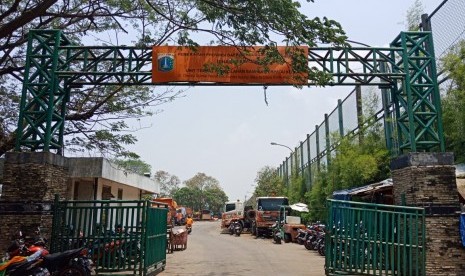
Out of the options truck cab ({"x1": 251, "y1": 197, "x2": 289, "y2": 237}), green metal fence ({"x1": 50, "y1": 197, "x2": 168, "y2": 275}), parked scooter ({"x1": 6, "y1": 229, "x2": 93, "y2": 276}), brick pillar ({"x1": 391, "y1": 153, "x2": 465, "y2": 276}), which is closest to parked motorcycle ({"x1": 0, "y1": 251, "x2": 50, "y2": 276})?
parked scooter ({"x1": 6, "y1": 229, "x2": 93, "y2": 276})

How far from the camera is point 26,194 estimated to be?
11.9 m

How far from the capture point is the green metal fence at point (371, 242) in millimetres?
10336

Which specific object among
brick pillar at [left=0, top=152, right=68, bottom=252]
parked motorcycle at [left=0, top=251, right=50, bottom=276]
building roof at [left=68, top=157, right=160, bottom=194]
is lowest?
parked motorcycle at [left=0, top=251, right=50, bottom=276]

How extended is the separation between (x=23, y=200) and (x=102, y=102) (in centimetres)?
600

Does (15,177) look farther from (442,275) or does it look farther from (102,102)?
(442,275)

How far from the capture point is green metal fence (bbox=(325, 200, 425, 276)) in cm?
1034

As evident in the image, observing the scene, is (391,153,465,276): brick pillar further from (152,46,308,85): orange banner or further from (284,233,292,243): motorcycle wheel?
(284,233,292,243): motorcycle wheel

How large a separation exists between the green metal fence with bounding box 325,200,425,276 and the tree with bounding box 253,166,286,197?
112ft

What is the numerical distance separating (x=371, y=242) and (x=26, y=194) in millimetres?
8864

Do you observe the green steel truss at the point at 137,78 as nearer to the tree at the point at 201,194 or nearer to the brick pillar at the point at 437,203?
the brick pillar at the point at 437,203

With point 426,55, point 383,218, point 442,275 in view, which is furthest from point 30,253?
point 426,55

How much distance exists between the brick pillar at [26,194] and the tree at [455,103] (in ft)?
38.5

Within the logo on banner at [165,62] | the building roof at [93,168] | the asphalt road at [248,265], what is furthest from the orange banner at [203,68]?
the building roof at [93,168]

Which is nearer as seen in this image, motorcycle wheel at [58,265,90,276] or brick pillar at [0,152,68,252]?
motorcycle wheel at [58,265,90,276]
